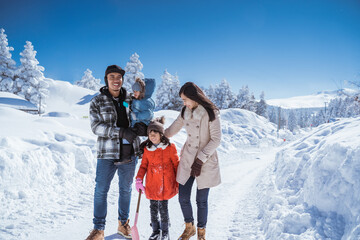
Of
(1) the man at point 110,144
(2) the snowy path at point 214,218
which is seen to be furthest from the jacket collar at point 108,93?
(2) the snowy path at point 214,218

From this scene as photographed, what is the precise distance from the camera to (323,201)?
10.5 feet

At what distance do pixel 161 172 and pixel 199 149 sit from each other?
71 centimetres

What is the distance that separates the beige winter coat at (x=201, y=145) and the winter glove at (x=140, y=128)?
0.70 metres

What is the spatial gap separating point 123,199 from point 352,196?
3.38 meters

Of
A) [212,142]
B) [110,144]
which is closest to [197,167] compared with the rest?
[212,142]

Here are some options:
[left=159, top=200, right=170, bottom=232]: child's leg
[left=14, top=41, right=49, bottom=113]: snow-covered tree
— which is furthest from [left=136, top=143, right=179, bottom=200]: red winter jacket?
[left=14, top=41, right=49, bottom=113]: snow-covered tree

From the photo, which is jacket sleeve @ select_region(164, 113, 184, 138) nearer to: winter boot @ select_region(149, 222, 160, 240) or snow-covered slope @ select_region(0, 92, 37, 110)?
winter boot @ select_region(149, 222, 160, 240)

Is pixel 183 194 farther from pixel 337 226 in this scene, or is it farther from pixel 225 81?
pixel 225 81

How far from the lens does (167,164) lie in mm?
3404

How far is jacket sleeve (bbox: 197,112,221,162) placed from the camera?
125 inches

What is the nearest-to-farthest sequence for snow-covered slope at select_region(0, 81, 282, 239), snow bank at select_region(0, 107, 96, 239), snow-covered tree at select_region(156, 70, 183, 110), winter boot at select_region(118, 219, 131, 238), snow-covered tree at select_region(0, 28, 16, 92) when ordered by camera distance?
winter boot at select_region(118, 219, 131, 238) → snow-covered slope at select_region(0, 81, 282, 239) → snow bank at select_region(0, 107, 96, 239) → snow-covered tree at select_region(0, 28, 16, 92) → snow-covered tree at select_region(156, 70, 183, 110)

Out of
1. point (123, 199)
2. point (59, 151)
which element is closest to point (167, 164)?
point (123, 199)

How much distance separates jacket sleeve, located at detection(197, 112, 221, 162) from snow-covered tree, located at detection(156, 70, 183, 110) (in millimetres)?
37879

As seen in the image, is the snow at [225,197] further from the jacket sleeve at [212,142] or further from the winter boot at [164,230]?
the jacket sleeve at [212,142]
